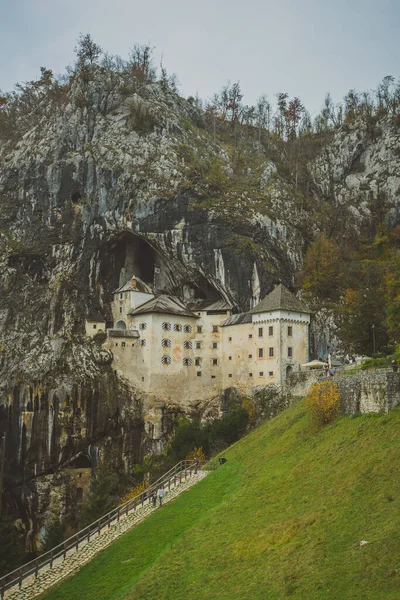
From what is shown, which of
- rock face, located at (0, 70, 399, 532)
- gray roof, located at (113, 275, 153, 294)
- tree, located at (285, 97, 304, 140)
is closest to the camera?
rock face, located at (0, 70, 399, 532)

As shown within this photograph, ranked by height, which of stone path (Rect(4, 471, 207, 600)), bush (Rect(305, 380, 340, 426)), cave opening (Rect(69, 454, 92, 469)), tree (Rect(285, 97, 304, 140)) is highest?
tree (Rect(285, 97, 304, 140))

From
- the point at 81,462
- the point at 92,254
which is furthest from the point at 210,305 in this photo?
the point at 81,462

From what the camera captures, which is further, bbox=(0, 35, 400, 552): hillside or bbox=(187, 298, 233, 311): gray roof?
bbox=(187, 298, 233, 311): gray roof

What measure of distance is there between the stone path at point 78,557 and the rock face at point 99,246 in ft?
89.7

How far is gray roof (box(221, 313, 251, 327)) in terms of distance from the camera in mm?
65625

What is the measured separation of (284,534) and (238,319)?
4478 centimetres

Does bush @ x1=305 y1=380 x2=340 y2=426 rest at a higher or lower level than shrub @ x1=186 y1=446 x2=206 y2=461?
higher

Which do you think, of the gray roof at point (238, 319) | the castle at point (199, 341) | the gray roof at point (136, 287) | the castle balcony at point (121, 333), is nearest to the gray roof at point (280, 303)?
the castle at point (199, 341)

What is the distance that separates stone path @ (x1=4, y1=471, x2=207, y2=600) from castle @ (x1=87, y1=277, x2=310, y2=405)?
2650cm

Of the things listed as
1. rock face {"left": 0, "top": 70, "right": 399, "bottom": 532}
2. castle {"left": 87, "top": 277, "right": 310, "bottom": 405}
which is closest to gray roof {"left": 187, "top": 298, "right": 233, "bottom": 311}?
castle {"left": 87, "top": 277, "right": 310, "bottom": 405}

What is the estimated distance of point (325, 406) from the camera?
34656 mm

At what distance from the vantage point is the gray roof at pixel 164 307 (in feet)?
220

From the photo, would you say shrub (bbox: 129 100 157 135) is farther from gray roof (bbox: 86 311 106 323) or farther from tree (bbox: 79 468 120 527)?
tree (bbox: 79 468 120 527)

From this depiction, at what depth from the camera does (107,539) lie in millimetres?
32188
